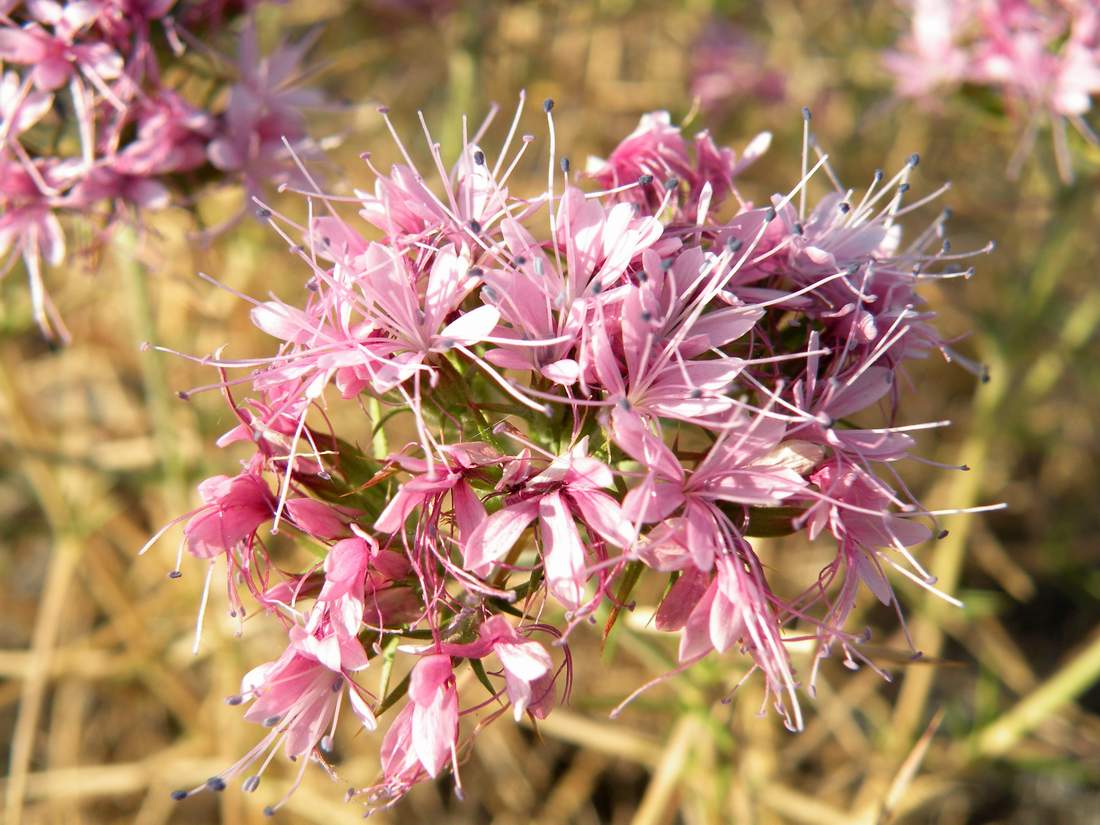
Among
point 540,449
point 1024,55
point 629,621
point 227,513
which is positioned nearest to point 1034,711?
point 629,621

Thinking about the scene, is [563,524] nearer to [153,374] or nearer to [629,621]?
[629,621]

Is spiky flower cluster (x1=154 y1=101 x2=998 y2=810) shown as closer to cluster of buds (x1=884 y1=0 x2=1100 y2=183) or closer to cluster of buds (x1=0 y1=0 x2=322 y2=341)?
cluster of buds (x1=0 y1=0 x2=322 y2=341)

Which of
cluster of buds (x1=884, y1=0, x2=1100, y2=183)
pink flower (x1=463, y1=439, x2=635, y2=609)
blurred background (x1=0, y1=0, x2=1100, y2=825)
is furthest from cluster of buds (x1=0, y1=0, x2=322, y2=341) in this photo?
cluster of buds (x1=884, y1=0, x2=1100, y2=183)

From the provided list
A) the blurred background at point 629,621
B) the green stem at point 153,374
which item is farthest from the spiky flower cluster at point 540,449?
the green stem at point 153,374

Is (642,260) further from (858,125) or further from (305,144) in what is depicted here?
(858,125)

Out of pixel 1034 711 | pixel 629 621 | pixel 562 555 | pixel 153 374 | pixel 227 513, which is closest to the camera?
pixel 562 555

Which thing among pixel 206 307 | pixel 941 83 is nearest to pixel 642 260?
pixel 941 83

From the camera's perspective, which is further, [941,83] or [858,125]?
[858,125]
